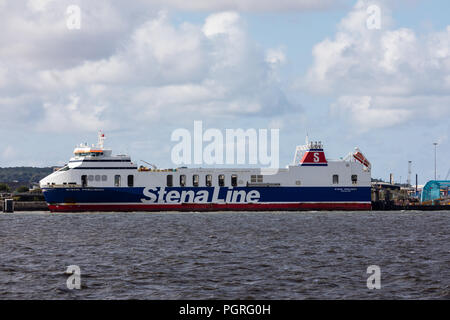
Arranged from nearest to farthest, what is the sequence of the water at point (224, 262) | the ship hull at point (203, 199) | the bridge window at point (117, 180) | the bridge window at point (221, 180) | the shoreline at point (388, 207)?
the water at point (224, 262), the ship hull at point (203, 199), the bridge window at point (117, 180), the bridge window at point (221, 180), the shoreline at point (388, 207)

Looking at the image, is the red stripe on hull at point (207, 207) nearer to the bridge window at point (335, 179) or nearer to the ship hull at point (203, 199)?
the ship hull at point (203, 199)

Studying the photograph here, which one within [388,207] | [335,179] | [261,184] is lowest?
[388,207]

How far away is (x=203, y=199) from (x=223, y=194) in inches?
102

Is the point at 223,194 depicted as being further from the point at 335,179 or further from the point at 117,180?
the point at 335,179

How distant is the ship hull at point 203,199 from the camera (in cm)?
7925

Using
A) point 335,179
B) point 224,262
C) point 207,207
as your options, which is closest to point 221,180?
point 207,207

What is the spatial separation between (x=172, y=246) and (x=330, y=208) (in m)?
46.5

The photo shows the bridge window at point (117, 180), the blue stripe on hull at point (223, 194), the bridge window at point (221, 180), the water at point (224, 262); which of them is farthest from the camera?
the bridge window at point (221, 180)

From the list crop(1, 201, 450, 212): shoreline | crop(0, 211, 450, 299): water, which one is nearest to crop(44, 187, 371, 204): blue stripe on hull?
crop(1, 201, 450, 212): shoreline

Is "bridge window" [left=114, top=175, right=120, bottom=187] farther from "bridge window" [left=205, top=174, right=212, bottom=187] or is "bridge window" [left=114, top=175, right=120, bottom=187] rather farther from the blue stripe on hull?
"bridge window" [left=205, top=174, right=212, bottom=187]

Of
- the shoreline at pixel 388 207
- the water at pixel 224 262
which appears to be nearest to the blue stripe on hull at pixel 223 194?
the shoreline at pixel 388 207

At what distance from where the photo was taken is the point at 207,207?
81875 millimetres
